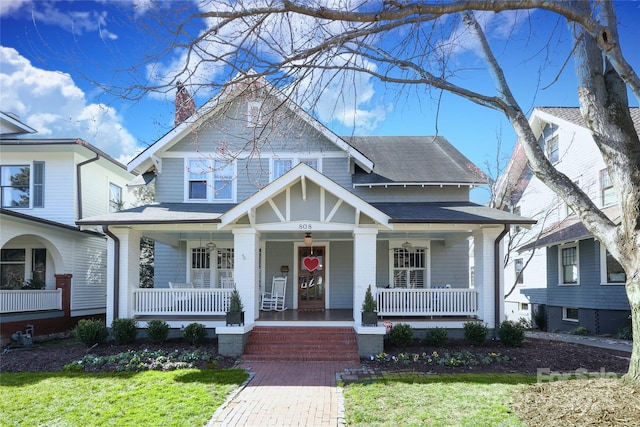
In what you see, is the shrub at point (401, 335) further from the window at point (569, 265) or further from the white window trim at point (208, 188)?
the window at point (569, 265)

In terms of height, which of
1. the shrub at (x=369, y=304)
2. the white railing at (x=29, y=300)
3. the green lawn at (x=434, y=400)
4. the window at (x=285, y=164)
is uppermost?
the window at (x=285, y=164)

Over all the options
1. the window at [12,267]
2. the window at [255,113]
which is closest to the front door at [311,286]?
the window at [255,113]

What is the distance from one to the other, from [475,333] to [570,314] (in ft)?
30.4

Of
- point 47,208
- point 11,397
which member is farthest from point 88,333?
point 47,208

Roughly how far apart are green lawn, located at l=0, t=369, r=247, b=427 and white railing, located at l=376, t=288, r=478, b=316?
437 centimetres

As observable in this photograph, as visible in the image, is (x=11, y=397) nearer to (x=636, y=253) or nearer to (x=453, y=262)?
(x=636, y=253)

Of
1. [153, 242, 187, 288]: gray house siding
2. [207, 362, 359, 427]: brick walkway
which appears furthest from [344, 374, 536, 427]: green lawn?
[153, 242, 187, 288]: gray house siding

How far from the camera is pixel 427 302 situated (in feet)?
37.9

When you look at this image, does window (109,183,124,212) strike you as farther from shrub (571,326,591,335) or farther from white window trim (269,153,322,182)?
shrub (571,326,591,335)

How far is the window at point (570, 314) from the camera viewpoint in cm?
1722

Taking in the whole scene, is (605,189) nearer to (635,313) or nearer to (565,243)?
(565,243)

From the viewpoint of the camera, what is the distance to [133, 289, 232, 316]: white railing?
11422mm

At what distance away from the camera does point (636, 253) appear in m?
6.30

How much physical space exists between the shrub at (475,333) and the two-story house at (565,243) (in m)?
6.23
